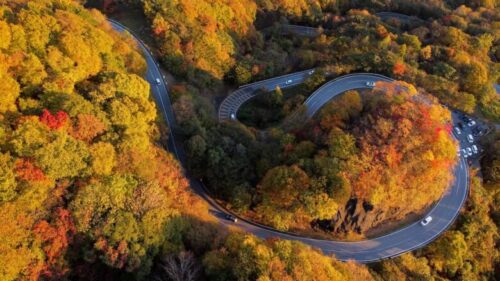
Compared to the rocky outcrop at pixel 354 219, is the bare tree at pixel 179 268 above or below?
above

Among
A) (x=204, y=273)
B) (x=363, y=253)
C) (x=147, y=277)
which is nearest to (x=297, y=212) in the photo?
(x=363, y=253)

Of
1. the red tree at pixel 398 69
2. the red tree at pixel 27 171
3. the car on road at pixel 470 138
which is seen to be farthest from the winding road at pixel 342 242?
the red tree at pixel 27 171

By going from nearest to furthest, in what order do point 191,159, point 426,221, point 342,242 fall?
point 342,242
point 191,159
point 426,221

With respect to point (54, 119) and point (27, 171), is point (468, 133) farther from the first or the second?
point (27, 171)

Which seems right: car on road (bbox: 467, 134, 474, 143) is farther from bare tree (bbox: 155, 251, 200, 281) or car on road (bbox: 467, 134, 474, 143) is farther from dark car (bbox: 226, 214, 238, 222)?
bare tree (bbox: 155, 251, 200, 281)

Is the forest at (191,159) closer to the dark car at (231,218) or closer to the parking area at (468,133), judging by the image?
the dark car at (231,218)

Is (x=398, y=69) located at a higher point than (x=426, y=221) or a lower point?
higher

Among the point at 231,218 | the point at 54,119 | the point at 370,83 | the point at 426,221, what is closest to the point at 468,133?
the point at 370,83
